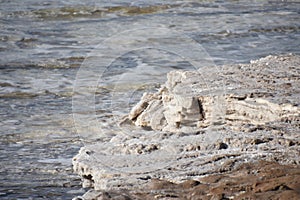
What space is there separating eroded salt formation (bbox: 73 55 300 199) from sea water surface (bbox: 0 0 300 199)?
40 centimetres

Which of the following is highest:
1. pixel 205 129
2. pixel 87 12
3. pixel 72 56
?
pixel 205 129

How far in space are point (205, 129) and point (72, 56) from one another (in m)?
5.36

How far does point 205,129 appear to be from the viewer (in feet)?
13.7

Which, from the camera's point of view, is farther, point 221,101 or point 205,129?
point 221,101

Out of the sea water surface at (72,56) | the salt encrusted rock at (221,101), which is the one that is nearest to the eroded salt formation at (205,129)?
the salt encrusted rock at (221,101)

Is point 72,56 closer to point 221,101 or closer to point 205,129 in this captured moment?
point 221,101

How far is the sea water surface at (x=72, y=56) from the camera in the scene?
16.0 feet

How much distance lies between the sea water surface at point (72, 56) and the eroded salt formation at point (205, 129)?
40 centimetres

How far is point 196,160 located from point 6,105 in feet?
11.6

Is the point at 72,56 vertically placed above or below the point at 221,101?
below

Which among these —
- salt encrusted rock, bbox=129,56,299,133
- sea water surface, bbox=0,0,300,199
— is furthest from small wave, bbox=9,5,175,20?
salt encrusted rock, bbox=129,56,299,133

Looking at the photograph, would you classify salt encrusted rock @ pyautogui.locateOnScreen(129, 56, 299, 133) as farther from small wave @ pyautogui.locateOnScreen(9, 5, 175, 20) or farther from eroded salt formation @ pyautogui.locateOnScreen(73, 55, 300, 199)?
small wave @ pyautogui.locateOnScreen(9, 5, 175, 20)

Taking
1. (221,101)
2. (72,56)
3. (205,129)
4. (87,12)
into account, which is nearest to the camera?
(205,129)

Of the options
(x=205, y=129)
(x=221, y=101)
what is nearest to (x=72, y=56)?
(x=221, y=101)
